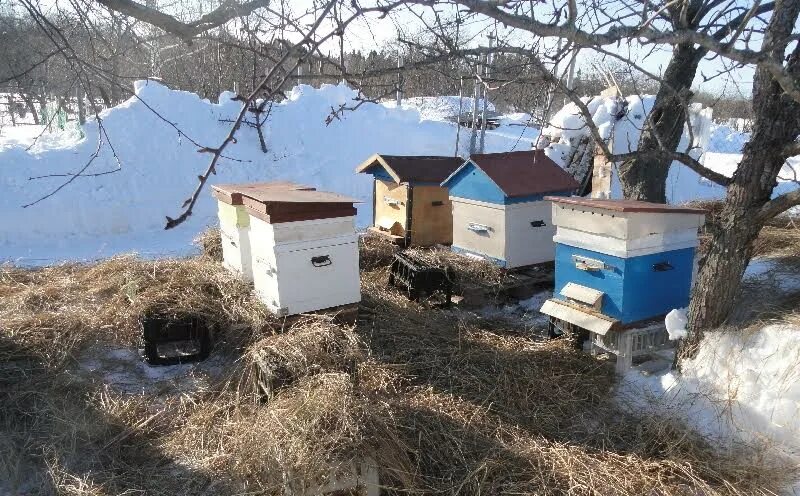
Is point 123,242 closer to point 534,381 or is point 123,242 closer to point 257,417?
point 257,417

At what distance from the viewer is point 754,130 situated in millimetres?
2693

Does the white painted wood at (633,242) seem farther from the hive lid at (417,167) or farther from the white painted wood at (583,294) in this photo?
the hive lid at (417,167)

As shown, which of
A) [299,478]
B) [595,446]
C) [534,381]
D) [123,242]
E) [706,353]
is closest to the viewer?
[299,478]

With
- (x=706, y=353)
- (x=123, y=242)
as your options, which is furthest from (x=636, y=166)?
(x=123, y=242)

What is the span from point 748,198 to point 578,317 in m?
1.03

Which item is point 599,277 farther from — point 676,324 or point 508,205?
point 508,205

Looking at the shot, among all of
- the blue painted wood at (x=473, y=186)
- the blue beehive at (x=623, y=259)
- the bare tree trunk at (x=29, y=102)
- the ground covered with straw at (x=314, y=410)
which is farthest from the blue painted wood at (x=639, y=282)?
the bare tree trunk at (x=29, y=102)

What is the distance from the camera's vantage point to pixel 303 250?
323 cm

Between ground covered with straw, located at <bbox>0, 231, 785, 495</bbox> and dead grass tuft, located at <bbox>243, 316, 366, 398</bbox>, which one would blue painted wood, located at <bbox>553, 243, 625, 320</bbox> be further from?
dead grass tuft, located at <bbox>243, 316, 366, 398</bbox>

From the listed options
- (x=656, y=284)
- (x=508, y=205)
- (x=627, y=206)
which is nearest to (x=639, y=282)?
(x=656, y=284)

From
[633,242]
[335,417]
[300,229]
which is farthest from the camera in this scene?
[300,229]

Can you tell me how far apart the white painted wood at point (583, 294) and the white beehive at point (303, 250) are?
4.18 feet

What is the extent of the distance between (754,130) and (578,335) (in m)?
1.43

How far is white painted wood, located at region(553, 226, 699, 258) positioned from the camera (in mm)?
2846
